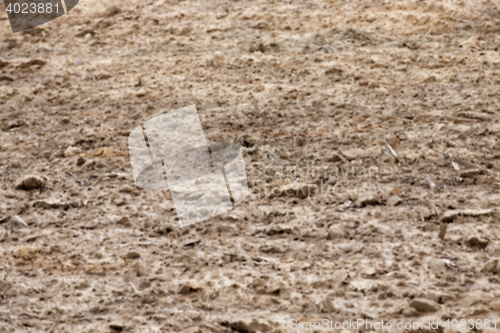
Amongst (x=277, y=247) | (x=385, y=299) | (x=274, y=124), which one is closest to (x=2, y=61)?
(x=274, y=124)

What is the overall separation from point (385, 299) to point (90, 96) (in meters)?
3.25

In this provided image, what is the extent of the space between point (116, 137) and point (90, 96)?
32.2 inches

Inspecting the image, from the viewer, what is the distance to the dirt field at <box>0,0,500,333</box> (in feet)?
7.13

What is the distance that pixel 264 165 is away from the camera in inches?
127

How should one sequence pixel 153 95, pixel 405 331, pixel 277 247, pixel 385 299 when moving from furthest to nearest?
pixel 153 95
pixel 277 247
pixel 385 299
pixel 405 331

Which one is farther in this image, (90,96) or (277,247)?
(90,96)

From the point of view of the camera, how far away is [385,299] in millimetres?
2102

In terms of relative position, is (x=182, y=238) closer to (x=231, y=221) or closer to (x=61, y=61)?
(x=231, y=221)

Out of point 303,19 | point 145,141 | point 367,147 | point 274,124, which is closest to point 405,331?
point 367,147

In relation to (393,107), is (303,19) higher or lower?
higher

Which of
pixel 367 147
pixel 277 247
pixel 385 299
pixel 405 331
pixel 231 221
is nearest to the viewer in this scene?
pixel 405 331

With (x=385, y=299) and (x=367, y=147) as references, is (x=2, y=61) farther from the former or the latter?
(x=385, y=299)

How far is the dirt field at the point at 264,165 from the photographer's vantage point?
2174 millimetres

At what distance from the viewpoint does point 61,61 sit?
470 centimetres
